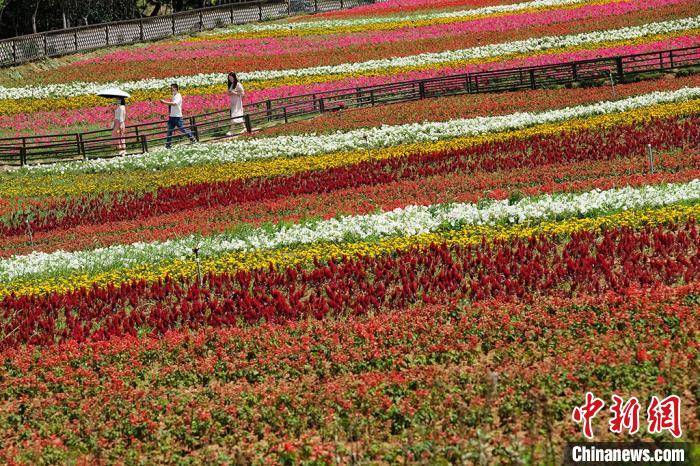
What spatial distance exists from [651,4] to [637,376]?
2025 inches

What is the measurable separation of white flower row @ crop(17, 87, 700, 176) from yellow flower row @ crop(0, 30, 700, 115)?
1370 centimetres

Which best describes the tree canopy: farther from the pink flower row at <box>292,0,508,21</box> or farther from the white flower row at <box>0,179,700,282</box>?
the white flower row at <box>0,179,700,282</box>

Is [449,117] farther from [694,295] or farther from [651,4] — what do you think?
[651,4]

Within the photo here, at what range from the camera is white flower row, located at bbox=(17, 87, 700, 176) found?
30719 millimetres

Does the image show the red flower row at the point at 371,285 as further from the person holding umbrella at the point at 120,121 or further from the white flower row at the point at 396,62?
the white flower row at the point at 396,62

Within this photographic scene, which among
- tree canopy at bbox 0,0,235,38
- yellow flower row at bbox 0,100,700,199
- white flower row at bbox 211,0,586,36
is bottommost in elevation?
yellow flower row at bbox 0,100,700,199

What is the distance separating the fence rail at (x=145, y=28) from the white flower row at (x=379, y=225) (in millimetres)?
40558

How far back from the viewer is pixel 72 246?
21.1 meters

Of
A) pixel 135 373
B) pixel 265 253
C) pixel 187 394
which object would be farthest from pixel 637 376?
pixel 265 253

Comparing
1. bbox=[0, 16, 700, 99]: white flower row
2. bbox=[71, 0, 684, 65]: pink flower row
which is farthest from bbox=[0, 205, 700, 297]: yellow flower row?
bbox=[71, 0, 684, 65]: pink flower row

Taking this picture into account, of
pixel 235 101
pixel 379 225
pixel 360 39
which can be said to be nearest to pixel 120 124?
pixel 235 101

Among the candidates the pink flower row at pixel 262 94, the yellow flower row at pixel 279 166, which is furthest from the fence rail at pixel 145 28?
the yellow flower row at pixel 279 166

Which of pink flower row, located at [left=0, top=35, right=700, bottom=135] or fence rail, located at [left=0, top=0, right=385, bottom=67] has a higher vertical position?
fence rail, located at [left=0, top=0, right=385, bottom=67]

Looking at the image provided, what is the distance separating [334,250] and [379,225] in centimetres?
138
